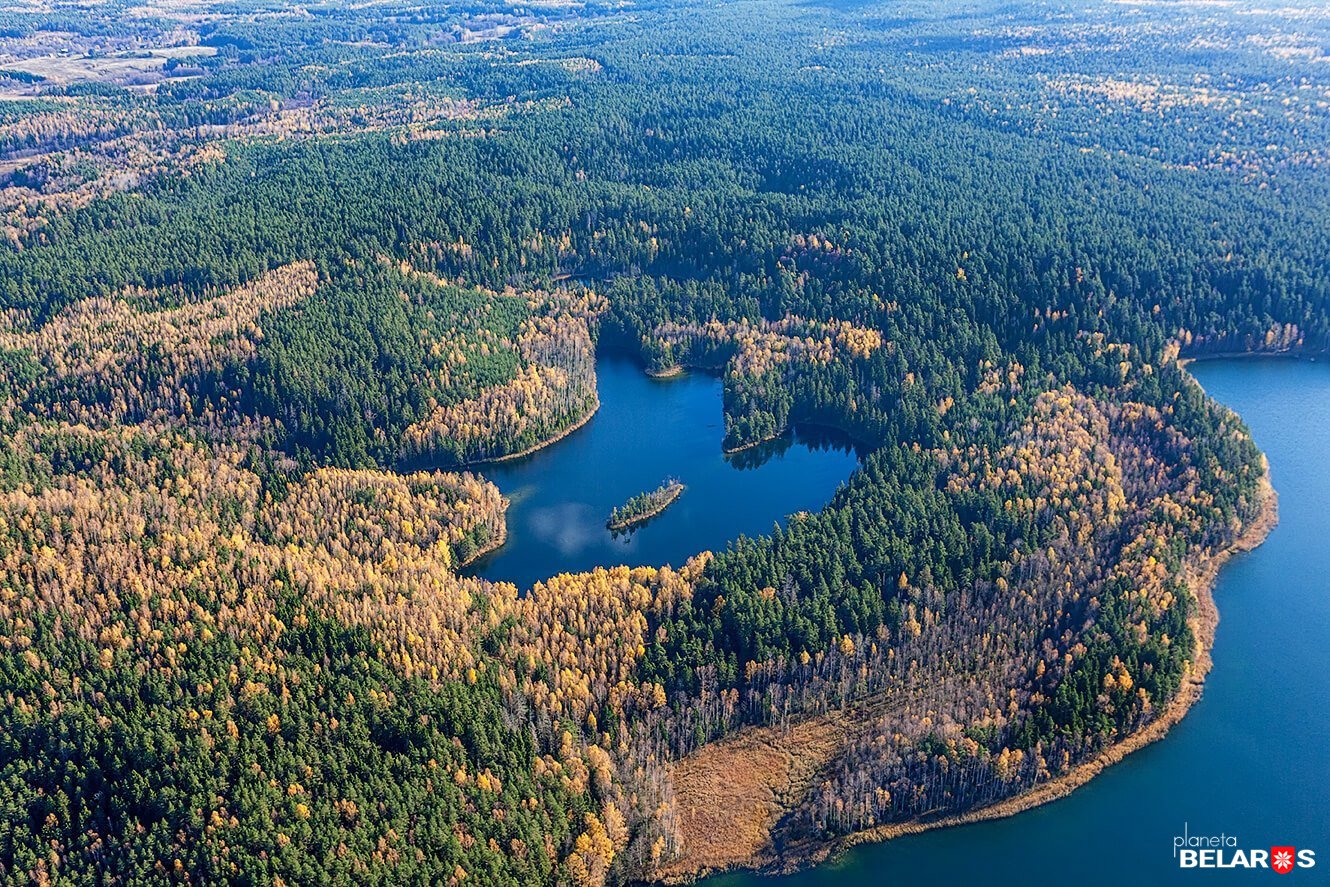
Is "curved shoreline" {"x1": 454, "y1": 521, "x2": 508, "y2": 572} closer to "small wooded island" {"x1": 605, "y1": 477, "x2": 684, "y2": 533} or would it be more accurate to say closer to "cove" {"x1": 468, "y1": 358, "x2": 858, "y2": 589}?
"cove" {"x1": 468, "y1": 358, "x2": 858, "y2": 589}

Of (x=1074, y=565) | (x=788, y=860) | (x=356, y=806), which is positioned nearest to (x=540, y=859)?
(x=356, y=806)

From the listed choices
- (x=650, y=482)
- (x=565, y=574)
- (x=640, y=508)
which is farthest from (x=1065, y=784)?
(x=650, y=482)

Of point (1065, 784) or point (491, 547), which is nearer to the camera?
point (1065, 784)

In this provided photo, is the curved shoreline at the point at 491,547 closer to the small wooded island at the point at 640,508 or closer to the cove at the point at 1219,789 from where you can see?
the small wooded island at the point at 640,508

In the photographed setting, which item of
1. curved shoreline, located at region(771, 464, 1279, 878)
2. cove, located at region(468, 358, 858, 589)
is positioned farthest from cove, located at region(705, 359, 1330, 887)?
cove, located at region(468, 358, 858, 589)


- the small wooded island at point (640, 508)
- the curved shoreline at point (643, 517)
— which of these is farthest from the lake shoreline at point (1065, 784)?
→ the small wooded island at point (640, 508)

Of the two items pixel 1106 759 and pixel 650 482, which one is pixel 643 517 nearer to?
pixel 650 482
